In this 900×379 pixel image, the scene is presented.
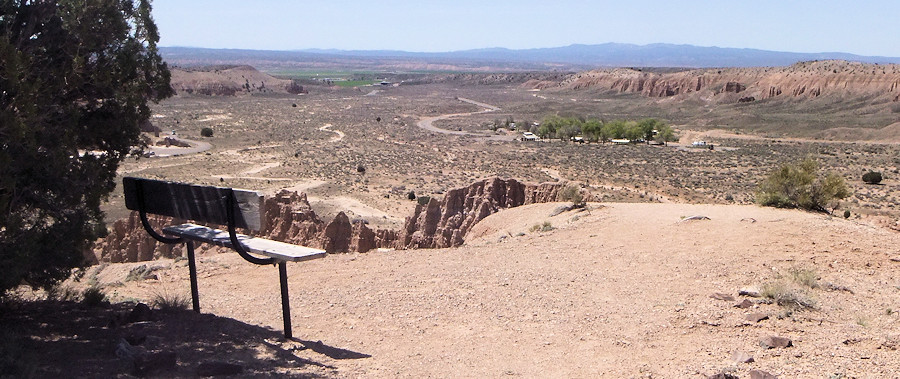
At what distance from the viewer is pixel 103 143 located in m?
8.98

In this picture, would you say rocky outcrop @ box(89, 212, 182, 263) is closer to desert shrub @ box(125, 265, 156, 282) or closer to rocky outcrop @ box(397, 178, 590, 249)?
desert shrub @ box(125, 265, 156, 282)

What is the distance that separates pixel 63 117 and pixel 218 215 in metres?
2.07

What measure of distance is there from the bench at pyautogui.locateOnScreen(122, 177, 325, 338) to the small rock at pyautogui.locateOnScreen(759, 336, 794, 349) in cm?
506

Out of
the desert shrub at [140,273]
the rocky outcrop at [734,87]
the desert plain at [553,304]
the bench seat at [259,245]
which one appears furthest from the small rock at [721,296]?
the rocky outcrop at [734,87]

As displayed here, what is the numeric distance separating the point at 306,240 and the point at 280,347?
457 inches

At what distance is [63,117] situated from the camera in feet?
26.3

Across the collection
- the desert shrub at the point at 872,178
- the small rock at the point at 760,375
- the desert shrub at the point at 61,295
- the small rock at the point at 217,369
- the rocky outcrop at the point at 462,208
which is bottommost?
the desert shrub at the point at 872,178

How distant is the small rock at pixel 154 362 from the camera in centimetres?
661

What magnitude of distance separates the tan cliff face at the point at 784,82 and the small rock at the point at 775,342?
96.9 m

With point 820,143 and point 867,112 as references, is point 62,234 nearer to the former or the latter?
point 820,143

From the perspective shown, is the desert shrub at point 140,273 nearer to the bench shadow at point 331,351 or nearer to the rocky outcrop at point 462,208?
the bench shadow at point 331,351

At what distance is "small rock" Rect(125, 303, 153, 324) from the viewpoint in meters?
8.63

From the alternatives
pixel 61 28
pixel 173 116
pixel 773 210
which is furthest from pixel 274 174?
pixel 173 116

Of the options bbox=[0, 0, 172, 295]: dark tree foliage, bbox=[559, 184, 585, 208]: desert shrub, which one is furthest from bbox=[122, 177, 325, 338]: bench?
bbox=[559, 184, 585, 208]: desert shrub
